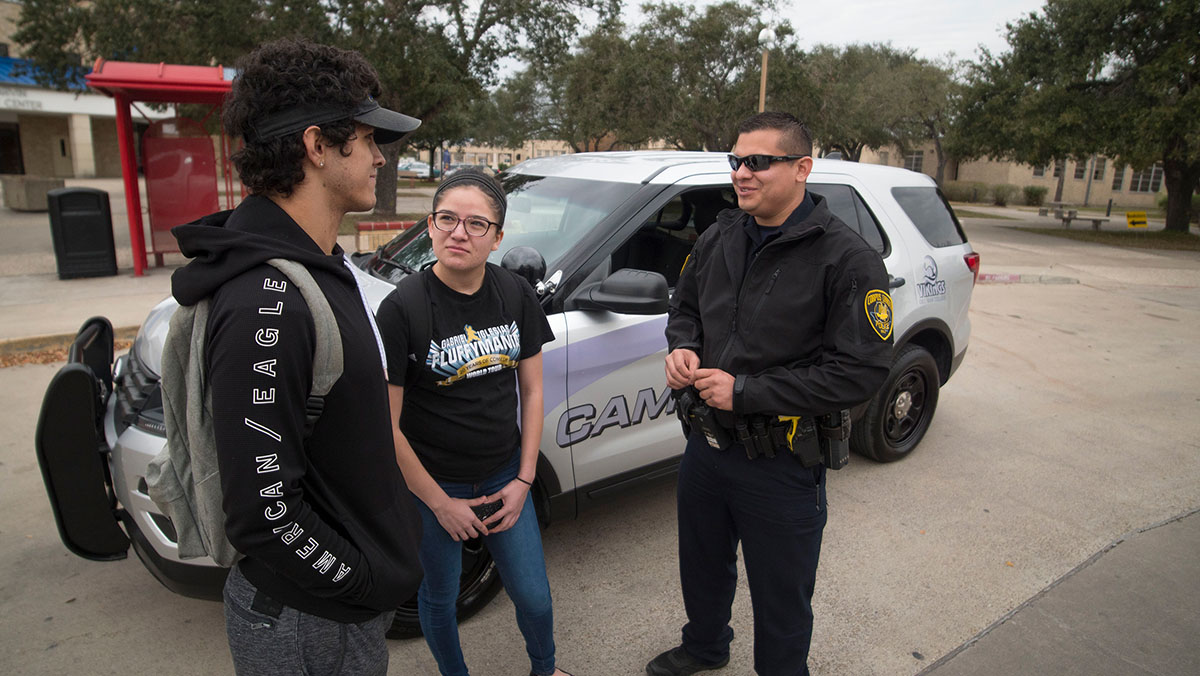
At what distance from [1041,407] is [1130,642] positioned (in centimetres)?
326

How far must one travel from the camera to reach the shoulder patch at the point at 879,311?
2.08 meters

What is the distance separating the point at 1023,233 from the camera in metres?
21.4

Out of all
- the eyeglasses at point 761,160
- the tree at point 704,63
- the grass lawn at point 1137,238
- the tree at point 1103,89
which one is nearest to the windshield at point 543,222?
the eyeglasses at point 761,160

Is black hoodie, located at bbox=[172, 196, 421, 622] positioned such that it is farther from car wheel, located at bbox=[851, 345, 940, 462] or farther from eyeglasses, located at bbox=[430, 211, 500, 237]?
car wheel, located at bbox=[851, 345, 940, 462]

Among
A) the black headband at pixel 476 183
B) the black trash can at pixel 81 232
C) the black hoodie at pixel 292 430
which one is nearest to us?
the black hoodie at pixel 292 430

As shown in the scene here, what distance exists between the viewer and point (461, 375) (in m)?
2.09

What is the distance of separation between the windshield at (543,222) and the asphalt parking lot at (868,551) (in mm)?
1217

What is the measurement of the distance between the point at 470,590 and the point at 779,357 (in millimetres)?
1586

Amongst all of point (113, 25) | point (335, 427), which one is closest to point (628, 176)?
point (335, 427)

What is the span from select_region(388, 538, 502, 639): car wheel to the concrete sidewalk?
170cm

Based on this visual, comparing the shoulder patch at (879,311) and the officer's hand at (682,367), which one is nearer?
the shoulder patch at (879,311)

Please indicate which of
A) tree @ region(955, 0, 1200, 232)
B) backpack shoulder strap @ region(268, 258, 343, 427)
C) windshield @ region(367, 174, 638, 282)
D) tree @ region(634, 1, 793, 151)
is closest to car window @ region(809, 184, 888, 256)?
windshield @ region(367, 174, 638, 282)

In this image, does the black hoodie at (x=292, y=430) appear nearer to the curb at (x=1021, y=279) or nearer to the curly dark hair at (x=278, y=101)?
the curly dark hair at (x=278, y=101)

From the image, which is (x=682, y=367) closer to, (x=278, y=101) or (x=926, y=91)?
(x=278, y=101)
